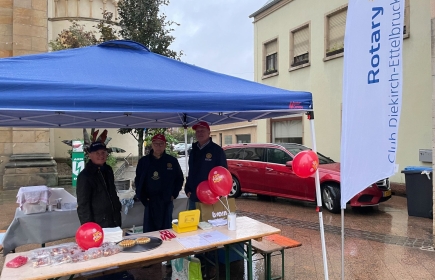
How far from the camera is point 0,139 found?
10695 mm

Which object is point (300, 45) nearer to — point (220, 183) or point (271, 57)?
point (271, 57)

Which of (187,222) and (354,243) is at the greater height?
(187,222)

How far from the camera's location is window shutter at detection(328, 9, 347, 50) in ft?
38.6

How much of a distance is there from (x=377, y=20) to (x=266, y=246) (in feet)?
9.13

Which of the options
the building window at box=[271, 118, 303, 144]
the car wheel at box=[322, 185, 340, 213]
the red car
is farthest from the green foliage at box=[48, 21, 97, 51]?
the car wheel at box=[322, 185, 340, 213]

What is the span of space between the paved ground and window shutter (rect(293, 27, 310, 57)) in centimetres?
743

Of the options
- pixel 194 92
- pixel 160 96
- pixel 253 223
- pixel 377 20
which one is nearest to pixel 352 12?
pixel 377 20

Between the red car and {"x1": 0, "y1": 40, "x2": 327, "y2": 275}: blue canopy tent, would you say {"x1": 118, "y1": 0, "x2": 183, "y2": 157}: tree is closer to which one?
the red car

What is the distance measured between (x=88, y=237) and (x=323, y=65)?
38.1 feet

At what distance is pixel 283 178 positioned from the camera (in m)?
8.46

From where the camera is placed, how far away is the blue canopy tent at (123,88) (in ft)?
8.57

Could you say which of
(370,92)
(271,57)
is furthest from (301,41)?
(370,92)

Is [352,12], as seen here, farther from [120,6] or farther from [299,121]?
[299,121]

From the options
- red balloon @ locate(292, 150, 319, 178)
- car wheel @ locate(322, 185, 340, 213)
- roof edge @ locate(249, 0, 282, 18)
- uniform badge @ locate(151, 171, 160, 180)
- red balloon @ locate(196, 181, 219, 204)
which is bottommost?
car wheel @ locate(322, 185, 340, 213)
